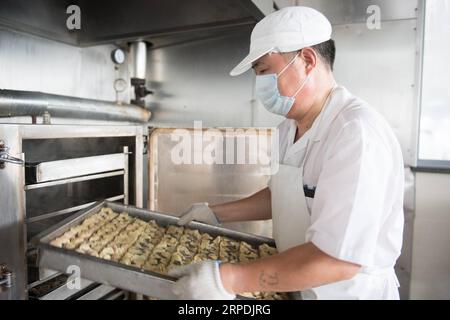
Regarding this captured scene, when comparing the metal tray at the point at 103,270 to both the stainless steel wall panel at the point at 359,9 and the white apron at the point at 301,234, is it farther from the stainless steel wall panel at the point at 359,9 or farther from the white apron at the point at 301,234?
Result: the stainless steel wall panel at the point at 359,9

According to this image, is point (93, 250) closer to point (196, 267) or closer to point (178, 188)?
point (196, 267)

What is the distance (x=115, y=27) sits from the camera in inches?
79.0

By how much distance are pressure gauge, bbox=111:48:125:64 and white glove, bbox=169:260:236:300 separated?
6.45 feet

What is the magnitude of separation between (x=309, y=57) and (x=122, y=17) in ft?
4.29

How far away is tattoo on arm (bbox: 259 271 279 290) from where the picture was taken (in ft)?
2.97

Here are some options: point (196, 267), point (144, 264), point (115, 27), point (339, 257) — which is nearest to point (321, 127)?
point (339, 257)

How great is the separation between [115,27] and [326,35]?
1.38 m

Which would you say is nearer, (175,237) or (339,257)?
(339,257)

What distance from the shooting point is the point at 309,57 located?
1.10 m

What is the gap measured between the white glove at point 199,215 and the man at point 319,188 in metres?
0.37

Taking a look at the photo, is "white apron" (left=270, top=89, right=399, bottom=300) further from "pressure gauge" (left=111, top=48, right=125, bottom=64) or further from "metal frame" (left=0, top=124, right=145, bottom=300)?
"pressure gauge" (left=111, top=48, right=125, bottom=64)

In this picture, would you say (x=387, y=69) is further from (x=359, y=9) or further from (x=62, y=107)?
(x=62, y=107)

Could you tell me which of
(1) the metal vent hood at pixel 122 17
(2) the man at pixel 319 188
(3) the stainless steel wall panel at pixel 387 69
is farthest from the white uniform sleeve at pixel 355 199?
(3) the stainless steel wall panel at pixel 387 69

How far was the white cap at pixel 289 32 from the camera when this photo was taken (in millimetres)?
1080
